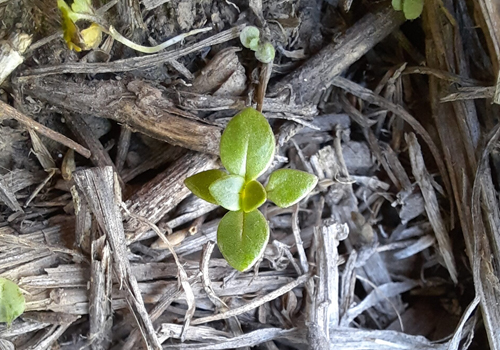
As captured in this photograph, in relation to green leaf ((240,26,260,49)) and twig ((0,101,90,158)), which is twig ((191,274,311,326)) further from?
green leaf ((240,26,260,49))

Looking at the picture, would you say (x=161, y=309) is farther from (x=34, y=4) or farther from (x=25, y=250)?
(x=34, y=4)

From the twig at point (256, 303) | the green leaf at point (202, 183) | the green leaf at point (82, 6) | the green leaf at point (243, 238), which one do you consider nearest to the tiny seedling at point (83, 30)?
the green leaf at point (82, 6)

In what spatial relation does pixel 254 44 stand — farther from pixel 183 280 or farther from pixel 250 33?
pixel 183 280

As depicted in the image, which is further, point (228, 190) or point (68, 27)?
Answer: point (228, 190)

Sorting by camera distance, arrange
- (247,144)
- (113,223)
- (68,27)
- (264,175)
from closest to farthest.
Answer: (68,27) < (247,144) < (113,223) < (264,175)

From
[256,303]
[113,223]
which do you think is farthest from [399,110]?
[113,223]
